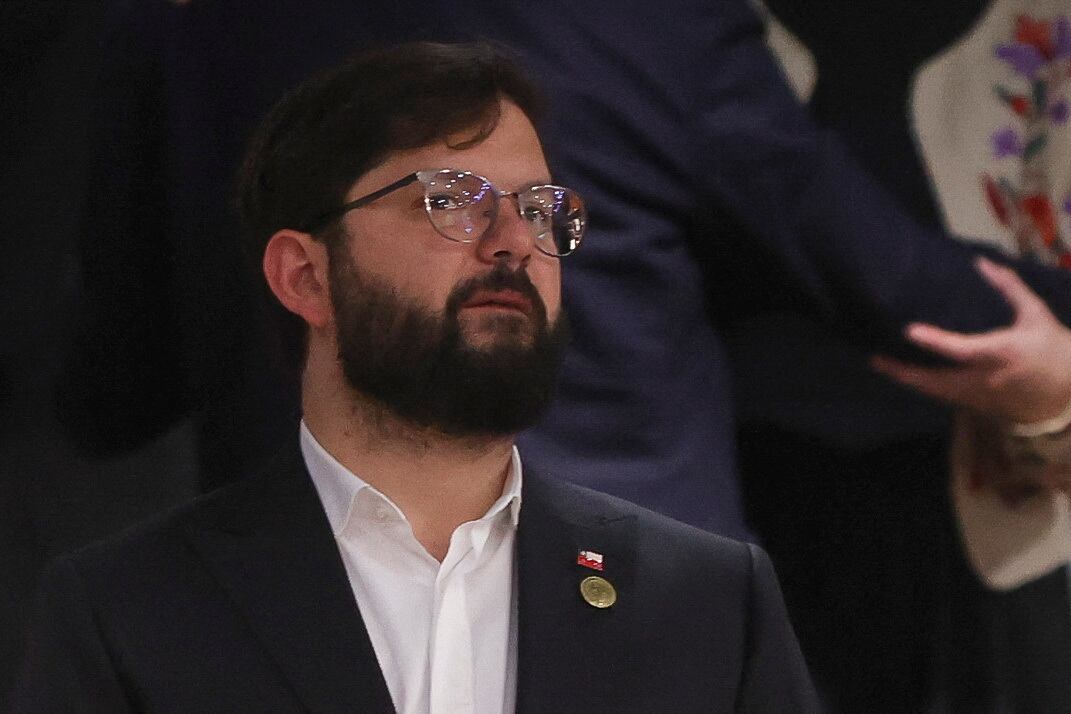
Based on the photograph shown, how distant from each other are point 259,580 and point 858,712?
64 cm

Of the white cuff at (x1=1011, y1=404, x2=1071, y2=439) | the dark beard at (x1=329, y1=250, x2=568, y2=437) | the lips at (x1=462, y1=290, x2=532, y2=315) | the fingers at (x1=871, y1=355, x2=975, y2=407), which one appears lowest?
the white cuff at (x1=1011, y1=404, x2=1071, y2=439)

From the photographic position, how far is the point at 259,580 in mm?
1031

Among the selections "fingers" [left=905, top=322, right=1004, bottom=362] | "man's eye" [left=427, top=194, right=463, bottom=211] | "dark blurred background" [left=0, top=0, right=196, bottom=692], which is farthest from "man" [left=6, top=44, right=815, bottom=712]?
"fingers" [left=905, top=322, right=1004, bottom=362]

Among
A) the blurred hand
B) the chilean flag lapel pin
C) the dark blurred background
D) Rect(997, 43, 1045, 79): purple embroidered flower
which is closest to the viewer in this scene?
the chilean flag lapel pin

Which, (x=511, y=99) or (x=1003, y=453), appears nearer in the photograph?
(x=511, y=99)

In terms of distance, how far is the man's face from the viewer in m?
1.03

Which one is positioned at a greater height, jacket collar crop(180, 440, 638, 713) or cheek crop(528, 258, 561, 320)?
cheek crop(528, 258, 561, 320)

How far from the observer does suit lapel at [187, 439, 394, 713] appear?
3.26 ft

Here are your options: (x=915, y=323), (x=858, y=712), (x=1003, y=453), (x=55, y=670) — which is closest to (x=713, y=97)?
(x=915, y=323)

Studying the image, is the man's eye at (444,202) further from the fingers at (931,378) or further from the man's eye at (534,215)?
the fingers at (931,378)

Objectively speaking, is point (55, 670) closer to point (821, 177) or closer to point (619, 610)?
point (619, 610)

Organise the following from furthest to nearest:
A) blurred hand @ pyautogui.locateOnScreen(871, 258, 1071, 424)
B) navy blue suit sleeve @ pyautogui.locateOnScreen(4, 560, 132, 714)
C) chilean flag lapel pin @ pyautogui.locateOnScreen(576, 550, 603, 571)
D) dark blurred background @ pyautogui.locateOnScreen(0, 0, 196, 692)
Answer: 1. blurred hand @ pyautogui.locateOnScreen(871, 258, 1071, 424)
2. dark blurred background @ pyautogui.locateOnScreen(0, 0, 196, 692)
3. chilean flag lapel pin @ pyautogui.locateOnScreen(576, 550, 603, 571)
4. navy blue suit sleeve @ pyautogui.locateOnScreen(4, 560, 132, 714)

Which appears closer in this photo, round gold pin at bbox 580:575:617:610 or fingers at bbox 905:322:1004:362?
round gold pin at bbox 580:575:617:610

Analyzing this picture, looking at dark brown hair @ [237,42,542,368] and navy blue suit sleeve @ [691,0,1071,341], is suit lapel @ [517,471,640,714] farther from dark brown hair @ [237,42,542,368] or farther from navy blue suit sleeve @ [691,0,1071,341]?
navy blue suit sleeve @ [691,0,1071,341]
